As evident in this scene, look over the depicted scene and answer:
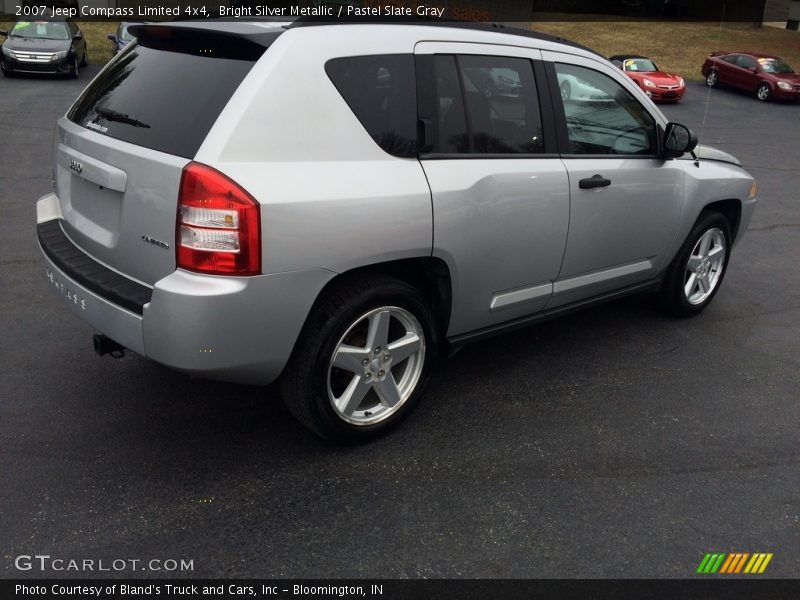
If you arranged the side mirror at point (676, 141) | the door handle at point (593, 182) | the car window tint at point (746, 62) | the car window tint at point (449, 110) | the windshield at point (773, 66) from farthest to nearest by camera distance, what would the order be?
the car window tint at point (746, 62) < the windshield at point (773, 66) < the side mirror at point (676, 141) < the door handle at point (593, 182) < the car window tint at point (449, 110)

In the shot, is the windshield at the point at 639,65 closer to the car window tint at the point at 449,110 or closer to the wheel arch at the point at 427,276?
the car window tint at the point at 449,110

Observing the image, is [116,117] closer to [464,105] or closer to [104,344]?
[104,344]

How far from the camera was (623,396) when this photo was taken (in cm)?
435

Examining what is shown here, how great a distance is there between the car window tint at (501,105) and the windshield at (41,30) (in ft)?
63.7

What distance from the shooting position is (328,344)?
11.0 feet

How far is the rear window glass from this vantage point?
3.15 m

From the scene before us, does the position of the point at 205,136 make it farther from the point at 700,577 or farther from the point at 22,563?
the point at 700,577

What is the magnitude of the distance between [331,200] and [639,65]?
78.3ft

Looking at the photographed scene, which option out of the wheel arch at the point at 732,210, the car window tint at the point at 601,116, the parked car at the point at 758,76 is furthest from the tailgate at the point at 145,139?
the parked car at the point at 758,76

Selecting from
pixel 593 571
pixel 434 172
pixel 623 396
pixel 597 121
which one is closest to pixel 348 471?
pixel 593 571

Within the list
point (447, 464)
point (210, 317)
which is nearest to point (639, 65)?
point (447, 464)

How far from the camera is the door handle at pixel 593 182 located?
4184 millimetres

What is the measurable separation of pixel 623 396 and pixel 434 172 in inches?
67.9

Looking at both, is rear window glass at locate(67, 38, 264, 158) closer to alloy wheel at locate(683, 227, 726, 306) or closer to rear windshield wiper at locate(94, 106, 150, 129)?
rear windshield wiper at locate(94, 106, 150, 129)
